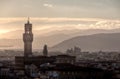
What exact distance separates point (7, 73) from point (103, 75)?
1967cm

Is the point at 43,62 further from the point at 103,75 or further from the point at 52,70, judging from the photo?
the point at 103,75

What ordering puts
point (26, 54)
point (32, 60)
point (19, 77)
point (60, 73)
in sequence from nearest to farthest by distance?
point (19, 77) → point (60, 73) → point (32, 60) → point (26, 54)

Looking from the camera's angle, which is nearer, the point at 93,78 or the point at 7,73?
the point at 93,78

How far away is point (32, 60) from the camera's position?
177 meters

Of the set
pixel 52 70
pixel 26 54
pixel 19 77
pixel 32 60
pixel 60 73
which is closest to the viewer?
pixel 19 77

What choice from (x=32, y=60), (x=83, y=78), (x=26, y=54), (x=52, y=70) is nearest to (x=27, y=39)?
(x=26, y=54)

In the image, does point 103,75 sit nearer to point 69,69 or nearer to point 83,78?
point 83,78

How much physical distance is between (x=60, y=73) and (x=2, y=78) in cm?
1369

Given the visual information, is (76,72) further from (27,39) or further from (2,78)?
(27,39)

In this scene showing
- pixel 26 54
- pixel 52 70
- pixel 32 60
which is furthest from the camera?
pixel 26 54

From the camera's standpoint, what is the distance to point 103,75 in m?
126

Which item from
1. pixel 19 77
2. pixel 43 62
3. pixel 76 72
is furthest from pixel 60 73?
pixel 43 62

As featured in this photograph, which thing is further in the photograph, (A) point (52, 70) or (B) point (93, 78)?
(A) point (52, 70)

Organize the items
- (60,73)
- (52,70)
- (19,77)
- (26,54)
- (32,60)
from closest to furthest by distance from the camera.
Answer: (19,77) → (60,73) → (52,70) → (32,60) → (26,54)
